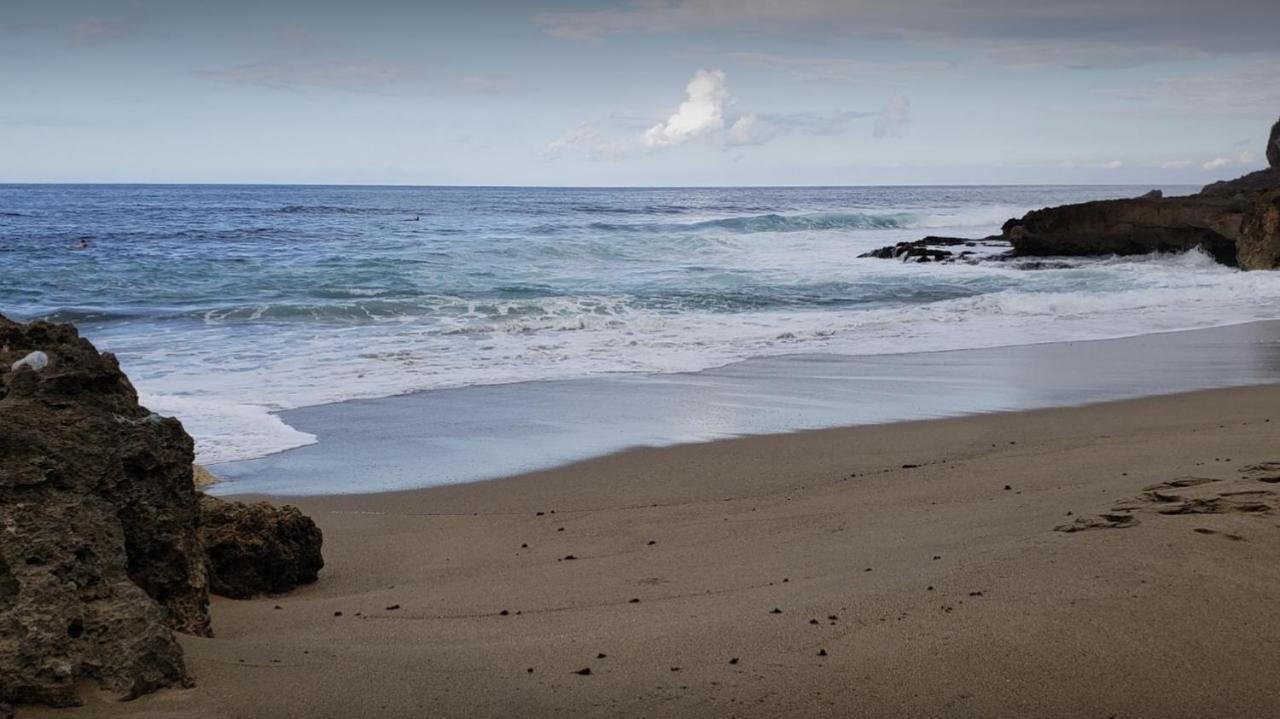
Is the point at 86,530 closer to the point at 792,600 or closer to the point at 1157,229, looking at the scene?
the point at 792,600

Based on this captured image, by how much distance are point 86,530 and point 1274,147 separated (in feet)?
151

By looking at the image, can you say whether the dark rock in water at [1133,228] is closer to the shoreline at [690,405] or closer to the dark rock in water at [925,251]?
the dark rock in water at [925,251]

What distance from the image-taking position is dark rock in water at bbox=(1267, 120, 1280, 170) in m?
40.0

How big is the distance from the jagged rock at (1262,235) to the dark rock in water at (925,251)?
24.6 ft

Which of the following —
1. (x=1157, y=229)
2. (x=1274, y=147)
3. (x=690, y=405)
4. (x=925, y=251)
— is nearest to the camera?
(x=690, y=405)

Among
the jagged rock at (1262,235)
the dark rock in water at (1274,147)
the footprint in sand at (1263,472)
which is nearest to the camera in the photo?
the footprint in sand at (1263,472)

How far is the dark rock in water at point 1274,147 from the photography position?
131 ft

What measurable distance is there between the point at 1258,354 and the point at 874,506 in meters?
8.72

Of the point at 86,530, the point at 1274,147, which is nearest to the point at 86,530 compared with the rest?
the point at 86,530

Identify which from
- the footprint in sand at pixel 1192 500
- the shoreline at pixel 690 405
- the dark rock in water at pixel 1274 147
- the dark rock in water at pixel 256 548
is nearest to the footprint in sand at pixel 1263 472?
the footprint in sand at pixel 1192 500

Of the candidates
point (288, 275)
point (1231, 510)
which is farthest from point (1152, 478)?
point (288, 275)

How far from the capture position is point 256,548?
15.6ft

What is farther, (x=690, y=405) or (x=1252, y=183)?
(x=1252, y=183)

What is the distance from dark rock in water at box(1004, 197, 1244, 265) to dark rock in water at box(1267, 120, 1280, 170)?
14593 mm
